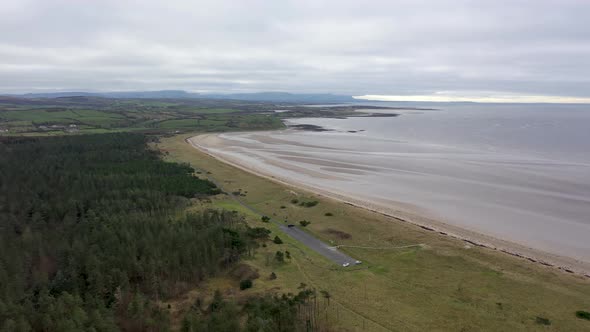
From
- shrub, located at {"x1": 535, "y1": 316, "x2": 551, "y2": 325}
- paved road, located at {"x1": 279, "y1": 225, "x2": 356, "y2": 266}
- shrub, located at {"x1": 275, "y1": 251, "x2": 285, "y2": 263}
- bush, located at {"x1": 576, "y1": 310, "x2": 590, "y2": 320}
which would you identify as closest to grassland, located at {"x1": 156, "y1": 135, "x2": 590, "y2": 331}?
shrub, located at {"x1": 535, "y1": 316, "x2": 551, "y2": 325}

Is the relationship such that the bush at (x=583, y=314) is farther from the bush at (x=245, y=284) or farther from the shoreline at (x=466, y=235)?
the bush at (x=245, y=284)

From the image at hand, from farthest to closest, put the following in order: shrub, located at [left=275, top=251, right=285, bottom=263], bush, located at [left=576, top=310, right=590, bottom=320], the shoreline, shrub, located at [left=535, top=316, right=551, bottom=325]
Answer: the shoreline → shrub, located at [left=275, top=251, right=285, bottom=263] → bush, located at [left=576, top=310, right=590, bottom=320] → shrub, located at [left=535, top=316, right=551, bottom=325]

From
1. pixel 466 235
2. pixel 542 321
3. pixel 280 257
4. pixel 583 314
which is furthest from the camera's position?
pixel 466 235

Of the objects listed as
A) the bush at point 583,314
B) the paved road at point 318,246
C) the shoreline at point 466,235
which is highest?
the bush at point 583,314

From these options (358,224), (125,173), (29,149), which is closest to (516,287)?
(358,224)

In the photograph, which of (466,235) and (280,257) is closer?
(280,257)

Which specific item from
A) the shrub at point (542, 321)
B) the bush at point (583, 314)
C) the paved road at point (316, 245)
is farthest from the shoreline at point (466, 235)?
the paved road at point (316, 245)

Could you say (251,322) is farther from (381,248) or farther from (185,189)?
(185,189)

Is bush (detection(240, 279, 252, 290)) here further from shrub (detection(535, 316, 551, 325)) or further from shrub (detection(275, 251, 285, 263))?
shrub (detection(535, 316, 551, 325))

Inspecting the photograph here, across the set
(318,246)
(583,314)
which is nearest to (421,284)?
(583,314)

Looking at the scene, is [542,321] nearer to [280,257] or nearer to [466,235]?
[466,235]
